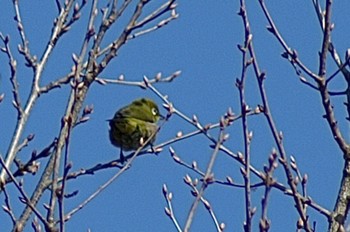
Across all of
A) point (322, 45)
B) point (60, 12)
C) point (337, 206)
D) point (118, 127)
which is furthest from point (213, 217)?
point (118, 127)

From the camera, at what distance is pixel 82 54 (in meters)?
4.01

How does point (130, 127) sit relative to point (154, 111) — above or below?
below

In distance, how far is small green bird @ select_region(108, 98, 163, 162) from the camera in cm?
793

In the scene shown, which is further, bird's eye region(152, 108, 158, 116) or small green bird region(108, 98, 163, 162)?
bird's eye region(152, 108, 158, 116)

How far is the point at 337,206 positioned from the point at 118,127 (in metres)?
4.42

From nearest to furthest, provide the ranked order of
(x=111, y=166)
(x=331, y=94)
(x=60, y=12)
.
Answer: (x=331, y=94) < (x=60, y=12) < (x=111, y=166)

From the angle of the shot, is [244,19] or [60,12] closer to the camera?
[244,19]

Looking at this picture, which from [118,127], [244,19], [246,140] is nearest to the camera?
[246,140]

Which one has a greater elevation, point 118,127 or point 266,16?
point 118,127

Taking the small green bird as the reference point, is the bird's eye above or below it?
above

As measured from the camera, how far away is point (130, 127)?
316 inches

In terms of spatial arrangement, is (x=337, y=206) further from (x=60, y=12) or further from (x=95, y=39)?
(x=60, y=12)

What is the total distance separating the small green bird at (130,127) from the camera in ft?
26.0

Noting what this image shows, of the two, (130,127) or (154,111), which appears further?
(154,111)
